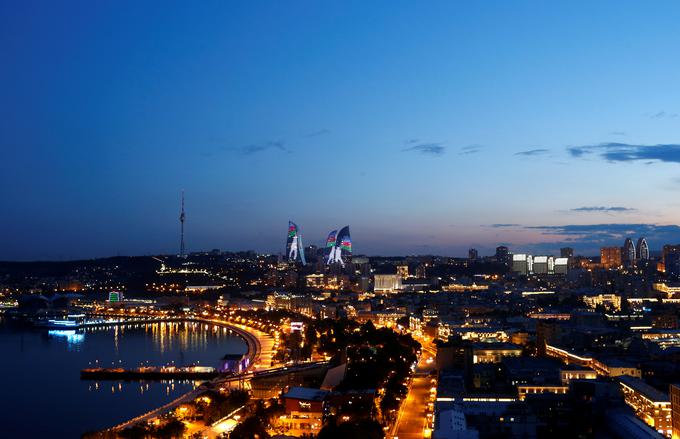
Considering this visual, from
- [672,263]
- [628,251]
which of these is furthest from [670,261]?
[628,251]

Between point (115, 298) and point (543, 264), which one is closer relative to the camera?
point (115, 298)

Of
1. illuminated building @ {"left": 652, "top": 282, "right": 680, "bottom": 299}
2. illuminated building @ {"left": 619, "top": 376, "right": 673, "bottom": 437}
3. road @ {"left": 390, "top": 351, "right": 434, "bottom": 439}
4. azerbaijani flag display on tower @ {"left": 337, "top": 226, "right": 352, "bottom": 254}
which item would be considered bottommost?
road @ {"left": 390, "top": 351, "right": 434, "bottom": 439}

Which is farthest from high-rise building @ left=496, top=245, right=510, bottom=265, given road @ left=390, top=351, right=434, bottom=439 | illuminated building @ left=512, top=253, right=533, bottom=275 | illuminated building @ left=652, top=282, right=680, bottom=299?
road @ left=390, top=351, right=434, bottom=439

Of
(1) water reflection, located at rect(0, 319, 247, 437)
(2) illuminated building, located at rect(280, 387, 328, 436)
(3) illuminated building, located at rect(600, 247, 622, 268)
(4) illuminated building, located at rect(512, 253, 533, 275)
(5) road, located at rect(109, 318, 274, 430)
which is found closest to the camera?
(2) illuminated building, located at rect(280, 387, 328, 436)

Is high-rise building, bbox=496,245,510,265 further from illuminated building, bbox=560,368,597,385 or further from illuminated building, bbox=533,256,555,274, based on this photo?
illuminated building, bbox=560,368,597,385

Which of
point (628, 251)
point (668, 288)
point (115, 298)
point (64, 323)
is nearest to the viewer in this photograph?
point (64, 323)

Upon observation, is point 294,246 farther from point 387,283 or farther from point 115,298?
point 115,298

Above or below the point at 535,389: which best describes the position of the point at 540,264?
above
